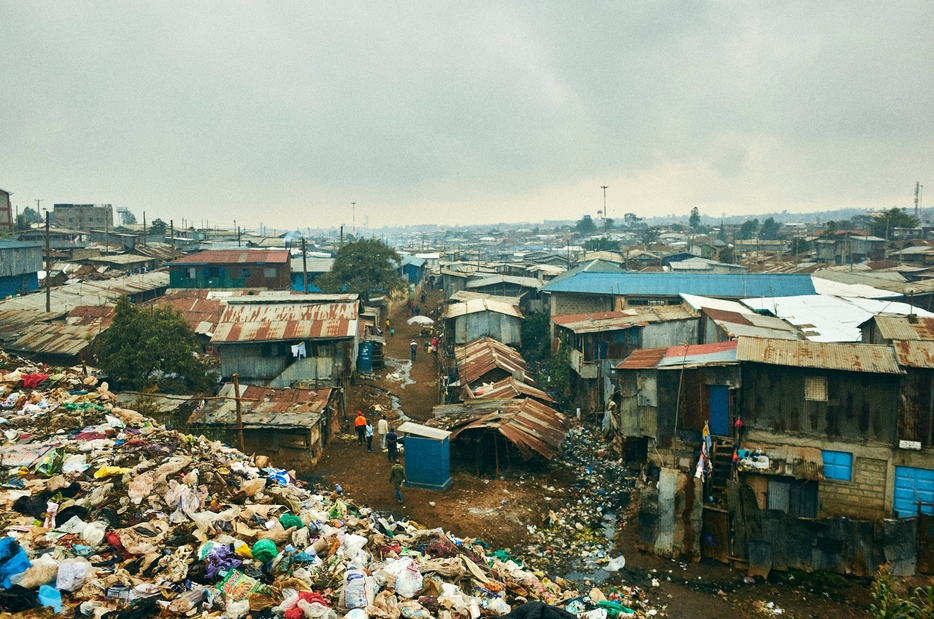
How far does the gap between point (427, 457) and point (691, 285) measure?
741 inches

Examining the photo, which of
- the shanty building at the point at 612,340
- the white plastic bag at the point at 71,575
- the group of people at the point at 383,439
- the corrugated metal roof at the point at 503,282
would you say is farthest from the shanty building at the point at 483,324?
the white plastic bag at the point at 71,575

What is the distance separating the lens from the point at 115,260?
42.7m

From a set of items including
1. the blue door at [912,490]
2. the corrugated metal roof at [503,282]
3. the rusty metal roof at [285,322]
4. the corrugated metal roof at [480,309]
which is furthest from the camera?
the corrugated metal roof at [503,282]

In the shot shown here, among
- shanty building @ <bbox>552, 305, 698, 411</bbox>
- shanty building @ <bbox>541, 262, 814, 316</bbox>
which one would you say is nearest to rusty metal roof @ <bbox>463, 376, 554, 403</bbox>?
shanty building @ <bbox>552, 305, 698, 411</bbox>

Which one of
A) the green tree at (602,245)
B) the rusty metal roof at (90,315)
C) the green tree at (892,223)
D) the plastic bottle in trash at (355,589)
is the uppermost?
the green tree at (892,223)

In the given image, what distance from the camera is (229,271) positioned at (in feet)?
126

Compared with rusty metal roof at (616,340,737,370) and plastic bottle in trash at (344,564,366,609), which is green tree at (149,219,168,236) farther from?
plastic bottle in trash at (344,564,366,609)

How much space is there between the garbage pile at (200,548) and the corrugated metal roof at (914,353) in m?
6.89

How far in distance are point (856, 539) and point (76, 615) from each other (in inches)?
520

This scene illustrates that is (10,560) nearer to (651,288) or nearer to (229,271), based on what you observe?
(651,288)

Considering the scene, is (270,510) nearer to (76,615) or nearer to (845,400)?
(76,615)

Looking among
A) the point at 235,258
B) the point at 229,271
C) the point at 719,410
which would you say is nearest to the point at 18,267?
the point at 229,271

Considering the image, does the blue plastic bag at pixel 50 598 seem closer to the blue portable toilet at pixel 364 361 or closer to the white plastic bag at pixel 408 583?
the white plastic bag at pixel 408 583

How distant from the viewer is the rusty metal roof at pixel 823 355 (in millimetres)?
11906
